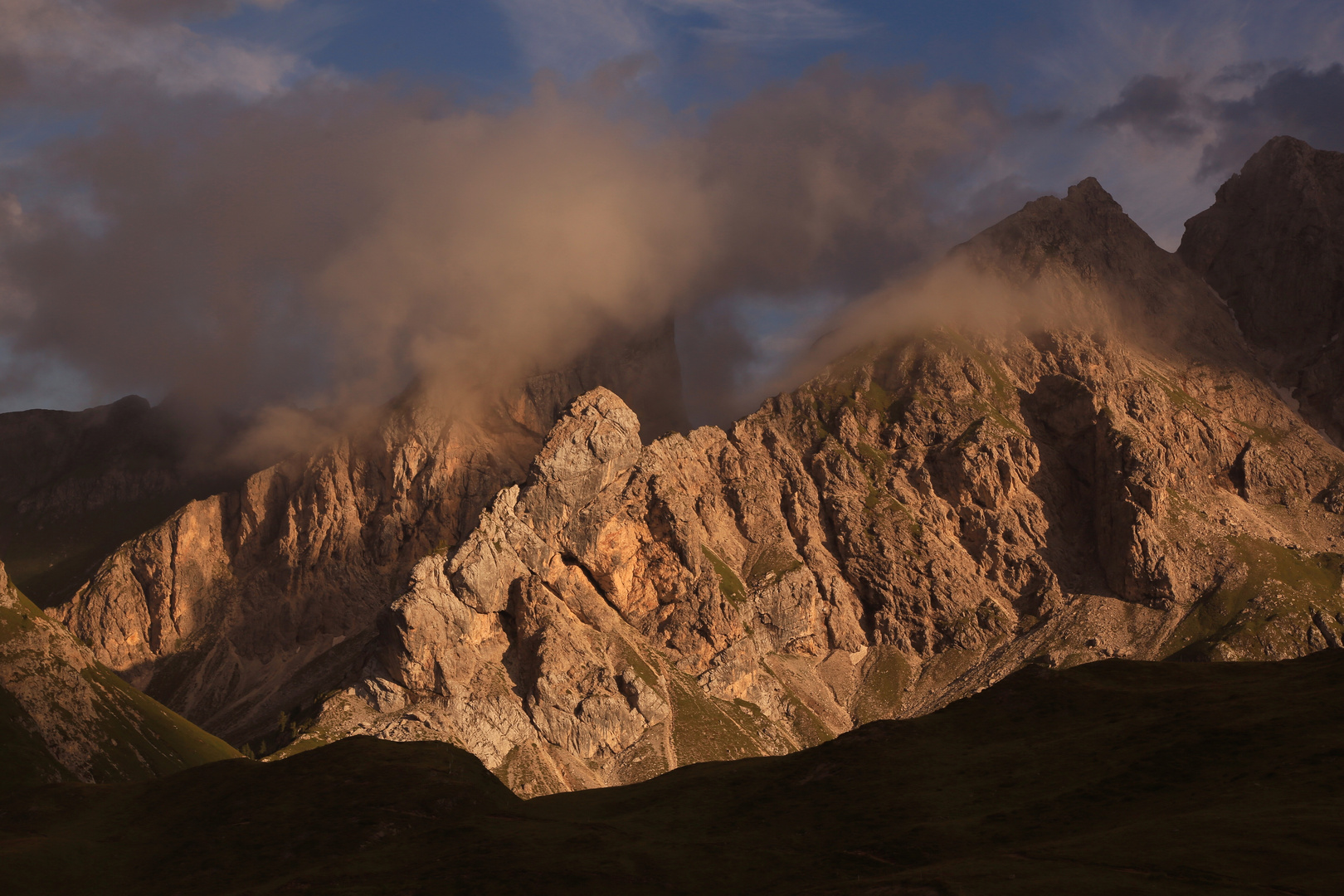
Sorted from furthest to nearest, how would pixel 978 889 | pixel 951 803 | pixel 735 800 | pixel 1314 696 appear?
pixel 735 800 → pixel 1314 696 → pixel 951 803 → pixel 978 889

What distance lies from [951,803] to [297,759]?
324ft

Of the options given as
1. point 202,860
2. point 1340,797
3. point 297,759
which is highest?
point 297,759

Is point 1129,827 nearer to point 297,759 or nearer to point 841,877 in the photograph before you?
point 841,877

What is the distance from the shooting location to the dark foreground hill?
85062mm

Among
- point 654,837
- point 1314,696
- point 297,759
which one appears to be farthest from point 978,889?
point 297,759

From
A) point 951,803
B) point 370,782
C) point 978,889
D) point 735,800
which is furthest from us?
point 370,782

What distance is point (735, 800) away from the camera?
431 feet

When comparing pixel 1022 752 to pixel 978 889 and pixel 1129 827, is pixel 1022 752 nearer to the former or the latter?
pixel 1129 827

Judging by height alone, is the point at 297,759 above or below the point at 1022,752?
above

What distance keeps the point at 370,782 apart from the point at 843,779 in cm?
6369

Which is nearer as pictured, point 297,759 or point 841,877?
point 841,877

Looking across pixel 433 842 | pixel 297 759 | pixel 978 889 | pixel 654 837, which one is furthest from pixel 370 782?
pixel 978 889

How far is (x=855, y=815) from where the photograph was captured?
11550 centimetres

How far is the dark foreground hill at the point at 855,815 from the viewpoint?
85.1 m
